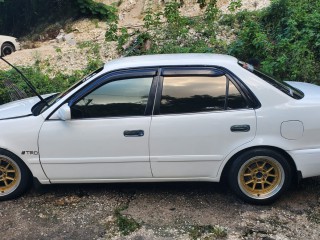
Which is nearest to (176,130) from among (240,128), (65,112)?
(240,128)

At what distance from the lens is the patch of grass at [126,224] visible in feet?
13.4

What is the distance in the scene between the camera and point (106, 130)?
4285 mm

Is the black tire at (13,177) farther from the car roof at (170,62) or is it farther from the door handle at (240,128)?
the door handle at (240,128)

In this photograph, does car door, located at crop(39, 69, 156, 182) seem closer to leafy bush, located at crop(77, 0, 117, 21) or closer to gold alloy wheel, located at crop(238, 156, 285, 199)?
gold alloy wheel, located at crop(238, 156, 285, 199)

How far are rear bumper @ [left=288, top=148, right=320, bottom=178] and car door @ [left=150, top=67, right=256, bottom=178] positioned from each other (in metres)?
0.51

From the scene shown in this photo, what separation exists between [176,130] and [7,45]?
35.5ft

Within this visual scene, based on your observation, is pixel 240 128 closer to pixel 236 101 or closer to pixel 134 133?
pixel 236 101

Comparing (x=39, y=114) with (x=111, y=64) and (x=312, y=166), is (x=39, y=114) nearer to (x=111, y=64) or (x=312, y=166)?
(x=111, y=64)

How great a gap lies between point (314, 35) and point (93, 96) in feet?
18.2

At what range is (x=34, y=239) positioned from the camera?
4.02m

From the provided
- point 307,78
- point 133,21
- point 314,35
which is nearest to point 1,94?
point 307,78

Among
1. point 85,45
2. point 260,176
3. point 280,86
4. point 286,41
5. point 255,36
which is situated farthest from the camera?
point 85,45

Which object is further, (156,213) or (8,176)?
(8,176)

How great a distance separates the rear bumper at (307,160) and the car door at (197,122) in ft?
1.67
